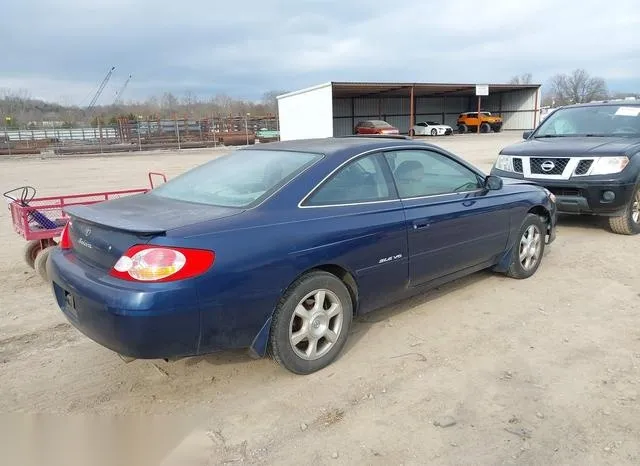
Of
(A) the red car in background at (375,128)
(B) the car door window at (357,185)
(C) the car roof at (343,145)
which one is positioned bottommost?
(B) the car door window at (357,185)

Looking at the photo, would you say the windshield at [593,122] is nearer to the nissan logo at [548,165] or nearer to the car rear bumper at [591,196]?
the nissan logo at [548,165]

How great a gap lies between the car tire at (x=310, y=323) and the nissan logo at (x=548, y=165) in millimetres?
4859

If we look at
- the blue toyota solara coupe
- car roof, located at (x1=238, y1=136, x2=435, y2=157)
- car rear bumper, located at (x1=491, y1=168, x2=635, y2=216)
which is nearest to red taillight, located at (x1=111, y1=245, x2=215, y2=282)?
the blue toyota solara coupe

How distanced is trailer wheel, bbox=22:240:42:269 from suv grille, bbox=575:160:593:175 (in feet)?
22.6

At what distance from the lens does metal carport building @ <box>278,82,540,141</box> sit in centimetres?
3950

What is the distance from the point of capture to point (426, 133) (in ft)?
148

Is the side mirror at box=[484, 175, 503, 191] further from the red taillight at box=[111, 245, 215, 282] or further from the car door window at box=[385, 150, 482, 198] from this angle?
the red taillight at box=[111, 245, 215, 282]

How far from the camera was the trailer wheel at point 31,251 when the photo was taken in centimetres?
589

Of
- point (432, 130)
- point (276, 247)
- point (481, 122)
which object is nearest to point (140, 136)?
point (432, 130)

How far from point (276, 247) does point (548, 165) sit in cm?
546

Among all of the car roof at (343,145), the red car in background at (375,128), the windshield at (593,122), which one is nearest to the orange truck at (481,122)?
the red car in background at (375,128)

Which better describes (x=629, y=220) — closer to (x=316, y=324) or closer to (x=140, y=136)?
(x=316, y=324)

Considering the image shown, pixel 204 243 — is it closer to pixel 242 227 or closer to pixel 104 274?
pixel 242 227

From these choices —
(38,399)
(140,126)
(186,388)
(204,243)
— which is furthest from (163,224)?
(140,126)
